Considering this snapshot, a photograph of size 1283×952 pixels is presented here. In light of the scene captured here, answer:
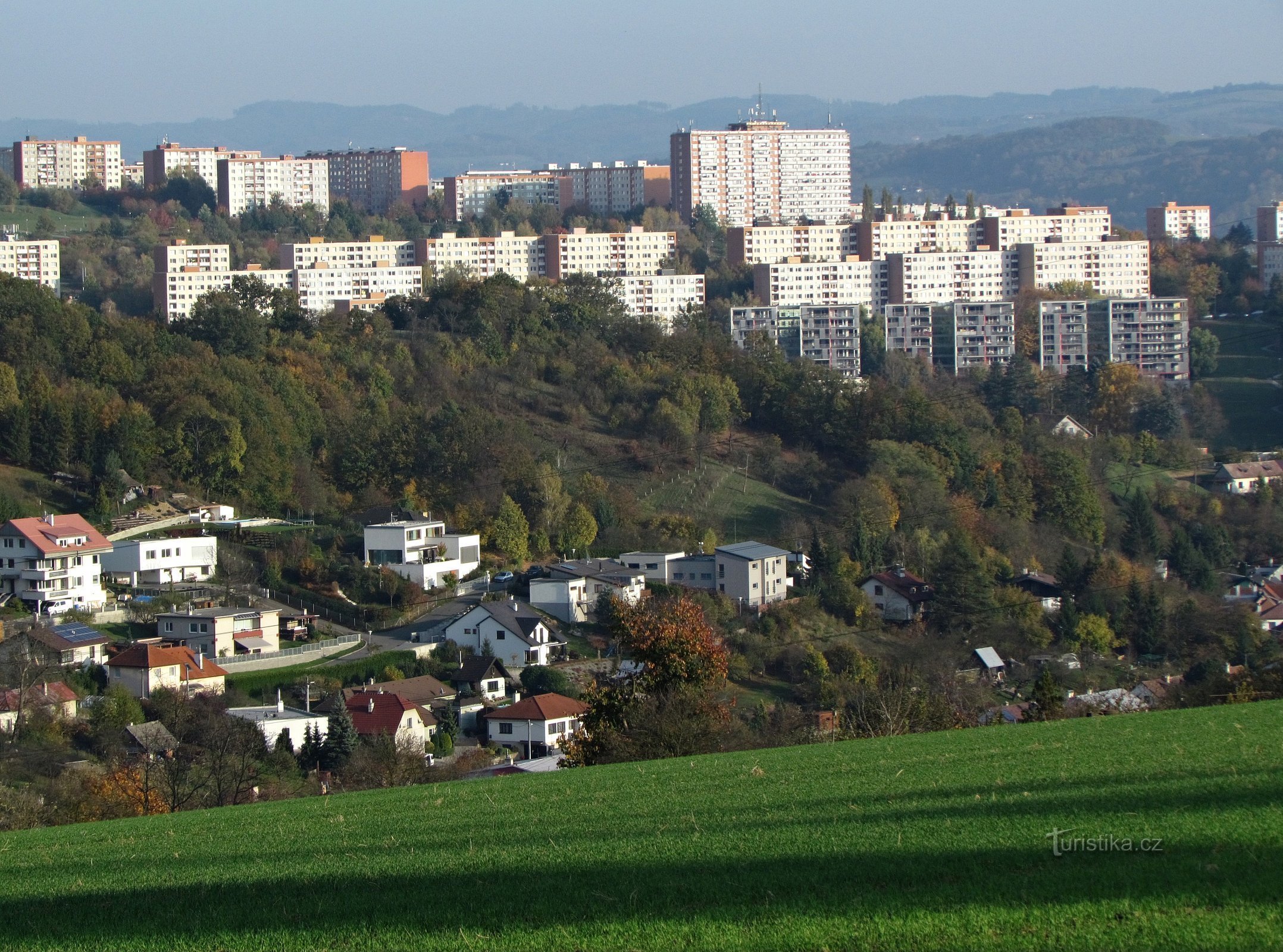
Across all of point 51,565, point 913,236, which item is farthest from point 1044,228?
point 51,565

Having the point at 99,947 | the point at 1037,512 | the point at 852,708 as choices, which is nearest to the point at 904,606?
the point at 1037,512

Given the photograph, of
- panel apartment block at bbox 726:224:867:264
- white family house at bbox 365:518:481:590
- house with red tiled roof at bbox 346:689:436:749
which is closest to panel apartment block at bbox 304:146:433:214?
panel apartment block at bbox 726:224:867:264

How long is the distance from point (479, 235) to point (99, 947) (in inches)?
2375

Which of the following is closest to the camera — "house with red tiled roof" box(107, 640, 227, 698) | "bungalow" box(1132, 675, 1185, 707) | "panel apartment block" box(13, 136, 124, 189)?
"bungalow" box(1132, 675, 1185, 707)

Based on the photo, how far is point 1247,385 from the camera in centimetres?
4938

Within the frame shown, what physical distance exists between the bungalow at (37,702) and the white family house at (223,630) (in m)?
3.20

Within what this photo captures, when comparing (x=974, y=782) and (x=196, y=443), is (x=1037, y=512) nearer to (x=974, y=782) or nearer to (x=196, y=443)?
(x=196, y=443)

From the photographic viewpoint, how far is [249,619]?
955 inches

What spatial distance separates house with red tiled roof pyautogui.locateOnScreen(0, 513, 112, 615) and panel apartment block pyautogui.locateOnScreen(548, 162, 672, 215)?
173 ft

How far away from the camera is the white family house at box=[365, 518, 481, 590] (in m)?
28.4

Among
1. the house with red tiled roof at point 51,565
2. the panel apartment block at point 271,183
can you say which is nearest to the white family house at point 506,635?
the house with red tiled roof at point 51,565

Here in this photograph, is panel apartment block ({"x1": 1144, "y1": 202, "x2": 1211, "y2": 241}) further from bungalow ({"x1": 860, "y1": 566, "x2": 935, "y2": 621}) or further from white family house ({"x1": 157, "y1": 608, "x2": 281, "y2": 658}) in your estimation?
white family house ({"x1": 157, "y1": 608, "x2": 281, "y2": 658})

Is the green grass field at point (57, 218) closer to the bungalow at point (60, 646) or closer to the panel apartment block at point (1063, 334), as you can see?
the panel apartment block at point (1063, 334)

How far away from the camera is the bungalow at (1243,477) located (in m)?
38.3
